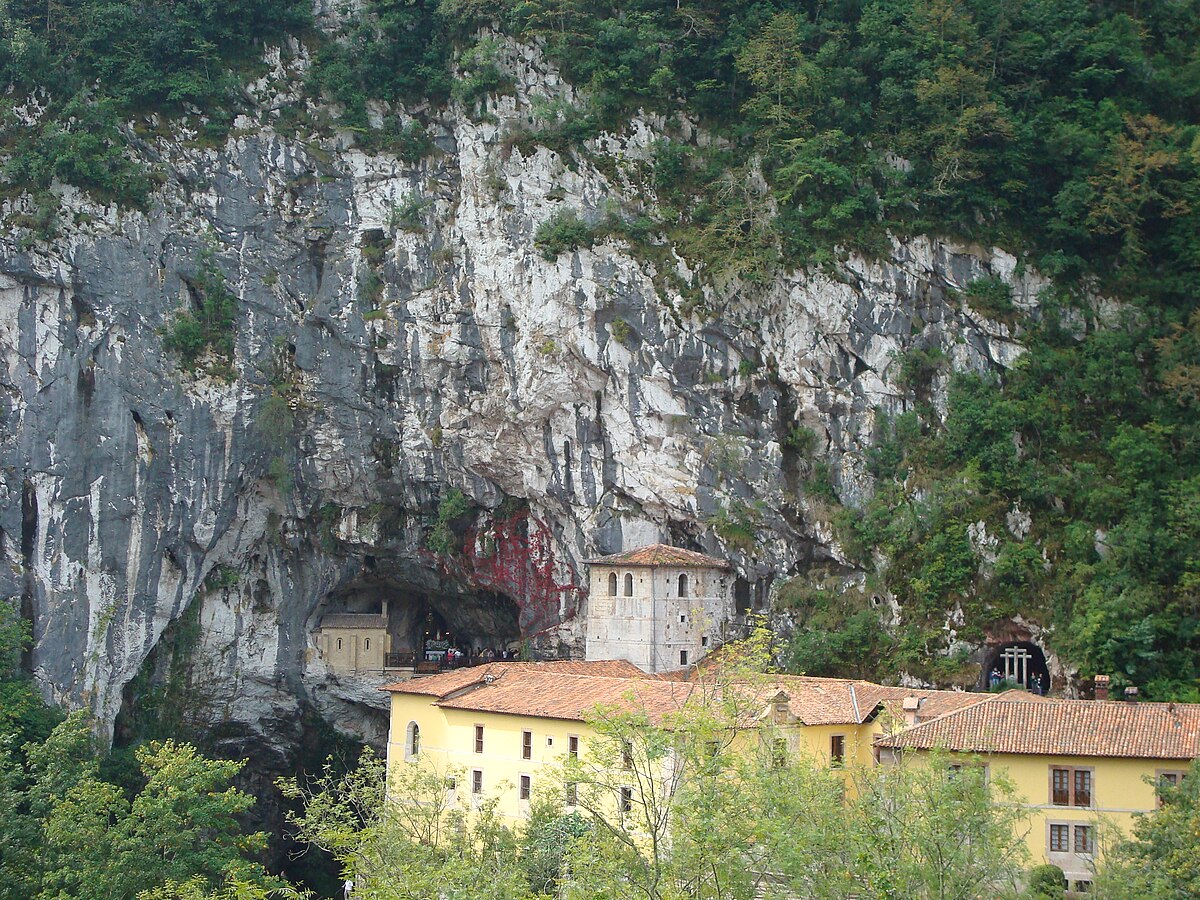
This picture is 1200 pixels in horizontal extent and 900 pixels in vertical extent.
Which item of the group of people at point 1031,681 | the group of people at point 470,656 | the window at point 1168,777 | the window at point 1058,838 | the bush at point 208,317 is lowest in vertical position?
the window at point 1058,838

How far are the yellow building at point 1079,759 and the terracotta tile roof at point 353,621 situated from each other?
77.2ft

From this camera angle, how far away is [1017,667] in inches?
1676

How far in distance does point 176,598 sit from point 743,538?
18535 millimetres

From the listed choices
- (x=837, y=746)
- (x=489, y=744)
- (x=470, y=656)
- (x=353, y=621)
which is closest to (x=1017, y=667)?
(x=837, y=746)

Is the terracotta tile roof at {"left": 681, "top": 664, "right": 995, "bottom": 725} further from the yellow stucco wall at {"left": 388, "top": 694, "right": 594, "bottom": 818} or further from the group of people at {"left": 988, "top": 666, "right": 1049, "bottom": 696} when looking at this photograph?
the yellow stucco wall at {"left": 388, "top": 694, "right": 594, "bottom": 818}

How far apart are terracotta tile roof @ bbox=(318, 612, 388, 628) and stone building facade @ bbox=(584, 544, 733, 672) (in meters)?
10.0

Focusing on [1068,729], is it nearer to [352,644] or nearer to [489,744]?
[489,744]

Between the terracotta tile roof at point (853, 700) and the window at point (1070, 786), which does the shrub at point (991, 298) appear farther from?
the window at point (1070, 786)

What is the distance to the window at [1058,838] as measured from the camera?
32688 millimetres

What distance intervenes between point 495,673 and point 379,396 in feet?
39.5

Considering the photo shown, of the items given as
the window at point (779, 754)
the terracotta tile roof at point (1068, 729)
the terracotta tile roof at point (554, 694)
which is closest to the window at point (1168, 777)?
the terracotta tile roof at point (1068, 729)

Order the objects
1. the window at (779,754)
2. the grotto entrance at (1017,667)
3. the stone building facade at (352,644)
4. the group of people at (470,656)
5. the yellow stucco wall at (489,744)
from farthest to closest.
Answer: the group of people at (470,656), the stone building facade at (352,644), the grotto entrance at (1017,667), the yellow stucco wall at (489,744), the window at (779,754)

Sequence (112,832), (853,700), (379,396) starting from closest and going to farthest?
(112,832) → (853,700) → (379,396)

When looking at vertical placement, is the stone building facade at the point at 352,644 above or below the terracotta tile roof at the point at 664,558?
below
